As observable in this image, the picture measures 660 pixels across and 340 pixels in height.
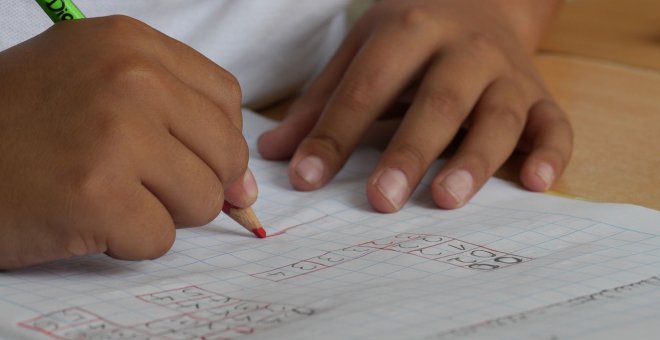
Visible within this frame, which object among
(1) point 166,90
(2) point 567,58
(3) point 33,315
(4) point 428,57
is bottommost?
(3) point 33,315

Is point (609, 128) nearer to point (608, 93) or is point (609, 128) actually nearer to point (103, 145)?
point (608, 93)

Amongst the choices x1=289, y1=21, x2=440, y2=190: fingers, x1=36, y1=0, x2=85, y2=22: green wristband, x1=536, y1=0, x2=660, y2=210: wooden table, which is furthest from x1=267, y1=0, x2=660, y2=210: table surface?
x1=36, y1=0, x2=85, y2=22: green wristband

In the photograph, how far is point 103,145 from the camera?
0.44m

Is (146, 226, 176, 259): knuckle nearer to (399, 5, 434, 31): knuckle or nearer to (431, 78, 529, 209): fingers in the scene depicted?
(431, 78, 529, 209): fingers

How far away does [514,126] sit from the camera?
0.66 m

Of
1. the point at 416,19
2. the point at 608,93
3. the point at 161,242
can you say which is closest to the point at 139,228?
the point at 161,242

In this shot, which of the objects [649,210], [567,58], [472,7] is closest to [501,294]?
[649,210]

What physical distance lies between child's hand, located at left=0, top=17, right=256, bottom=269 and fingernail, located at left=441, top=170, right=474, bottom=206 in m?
0.15

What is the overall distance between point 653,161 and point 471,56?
0.49ft

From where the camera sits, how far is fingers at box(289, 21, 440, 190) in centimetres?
65

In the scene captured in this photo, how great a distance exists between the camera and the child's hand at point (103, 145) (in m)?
0.44

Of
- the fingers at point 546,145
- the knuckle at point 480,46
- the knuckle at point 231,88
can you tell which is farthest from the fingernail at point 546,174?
the knuckle at point 231,88

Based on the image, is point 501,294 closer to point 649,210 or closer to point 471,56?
point 649,210

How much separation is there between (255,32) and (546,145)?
0.94 feet
